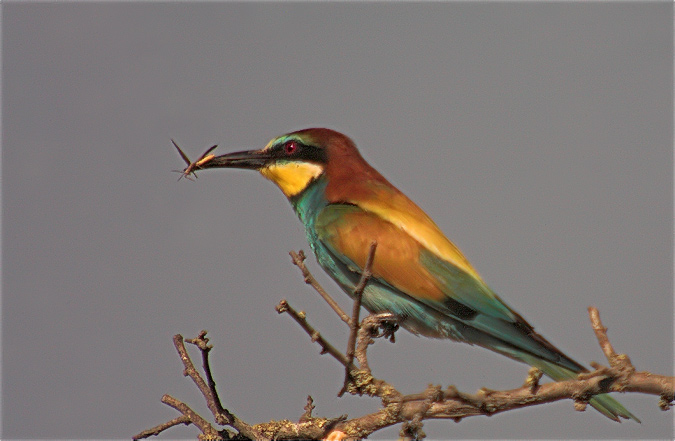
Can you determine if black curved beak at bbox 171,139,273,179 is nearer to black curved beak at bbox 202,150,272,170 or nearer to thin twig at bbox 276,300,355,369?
black curved beak at bbox 202,150,272,170

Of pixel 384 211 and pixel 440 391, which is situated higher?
pixel 384 211

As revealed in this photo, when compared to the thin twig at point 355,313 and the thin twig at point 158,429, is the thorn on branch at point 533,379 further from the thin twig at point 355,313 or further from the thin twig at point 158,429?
the thin twig at point 158,429

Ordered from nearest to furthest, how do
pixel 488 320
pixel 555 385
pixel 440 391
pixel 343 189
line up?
1. pixel 440 391
2. pixel 555 385
3. pixel 488 320
4. pixel 343 189

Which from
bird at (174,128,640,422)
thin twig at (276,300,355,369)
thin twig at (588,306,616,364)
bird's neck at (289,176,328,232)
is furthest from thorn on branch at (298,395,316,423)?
bird's neck at (289,176,328,232)

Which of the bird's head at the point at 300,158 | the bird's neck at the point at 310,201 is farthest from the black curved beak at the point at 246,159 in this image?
the bird's neck at the point at 310,201

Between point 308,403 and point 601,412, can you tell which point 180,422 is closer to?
point 308,403

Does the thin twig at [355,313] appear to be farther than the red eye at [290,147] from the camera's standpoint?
No

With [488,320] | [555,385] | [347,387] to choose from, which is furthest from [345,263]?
[555,385]
